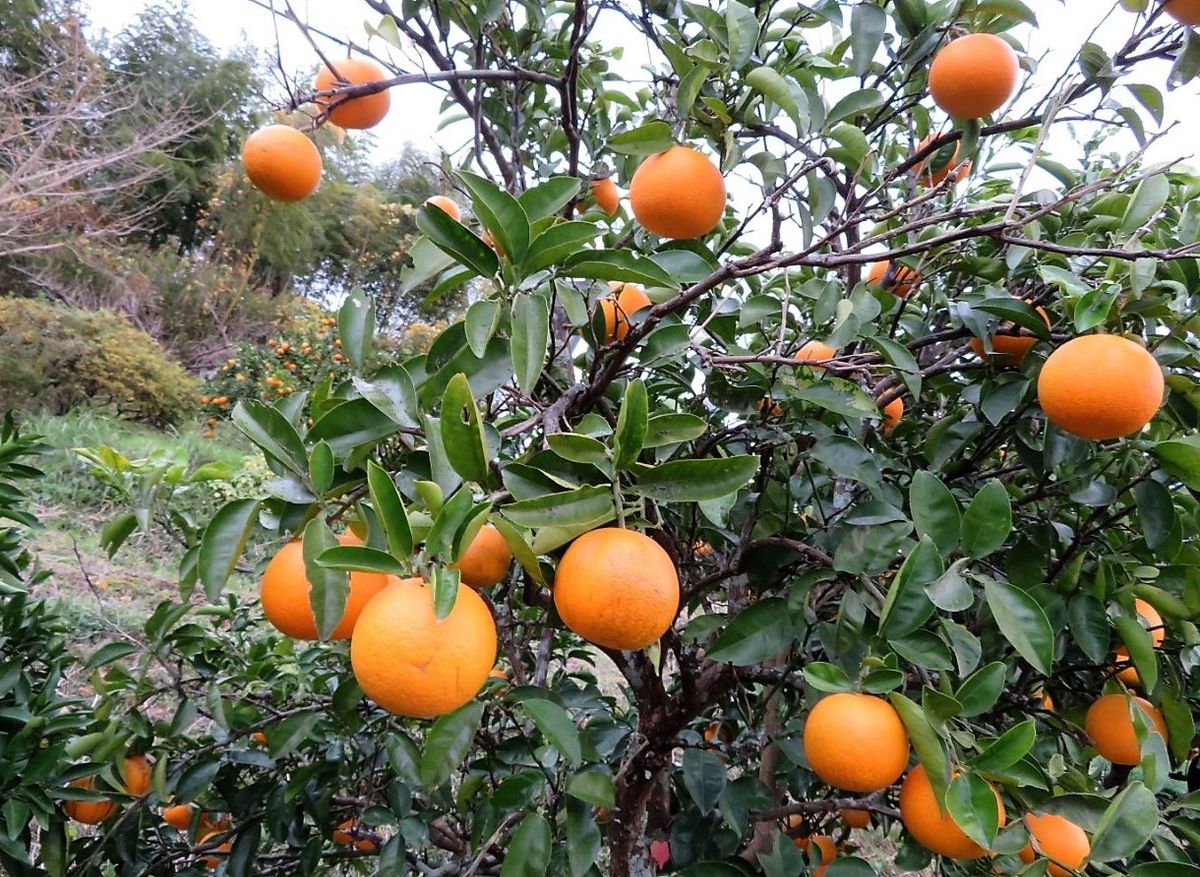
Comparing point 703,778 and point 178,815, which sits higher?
point 703,778

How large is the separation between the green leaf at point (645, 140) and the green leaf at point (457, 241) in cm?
28

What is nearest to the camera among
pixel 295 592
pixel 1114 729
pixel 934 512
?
pixel 295 592

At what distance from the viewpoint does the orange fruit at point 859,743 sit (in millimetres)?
583

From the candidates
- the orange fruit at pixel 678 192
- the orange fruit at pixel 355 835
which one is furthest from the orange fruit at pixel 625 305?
the orange fruit at pixel 355 835

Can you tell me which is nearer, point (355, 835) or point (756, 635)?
point (756, 635)

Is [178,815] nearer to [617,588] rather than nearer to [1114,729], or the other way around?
[617,588]

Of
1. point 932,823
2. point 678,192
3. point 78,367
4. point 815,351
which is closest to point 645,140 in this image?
point 678,192

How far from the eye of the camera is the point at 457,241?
1.98ft

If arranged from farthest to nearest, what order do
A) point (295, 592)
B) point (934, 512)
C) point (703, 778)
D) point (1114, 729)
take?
point (703, 778), point (1114, 729), point (934, 512), point (295, 592)

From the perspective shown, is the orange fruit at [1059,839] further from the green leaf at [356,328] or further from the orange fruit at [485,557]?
the green leaf at [356,328]

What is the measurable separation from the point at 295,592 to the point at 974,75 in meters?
0.90

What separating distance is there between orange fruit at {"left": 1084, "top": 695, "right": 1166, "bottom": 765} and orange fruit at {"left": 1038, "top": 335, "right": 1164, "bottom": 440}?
327 millimetres

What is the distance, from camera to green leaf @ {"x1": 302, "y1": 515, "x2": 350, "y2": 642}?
532mm

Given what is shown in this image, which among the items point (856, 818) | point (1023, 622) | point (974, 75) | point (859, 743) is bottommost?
point (856, 818)
